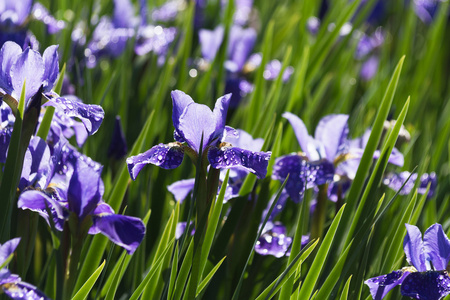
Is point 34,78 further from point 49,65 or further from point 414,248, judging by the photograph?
point 414,248

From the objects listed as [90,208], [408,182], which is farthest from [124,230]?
[408,182]

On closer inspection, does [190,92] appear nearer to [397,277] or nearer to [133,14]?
[133,14]

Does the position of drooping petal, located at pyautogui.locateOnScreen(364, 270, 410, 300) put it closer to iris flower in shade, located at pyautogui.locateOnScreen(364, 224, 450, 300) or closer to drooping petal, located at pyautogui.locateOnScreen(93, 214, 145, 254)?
iris flower in shade, located at pyautogui.locateOnScreen(364, 224, 450, 300)

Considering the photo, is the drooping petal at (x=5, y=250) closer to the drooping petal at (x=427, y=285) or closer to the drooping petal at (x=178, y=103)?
the drooping petal at (x=178, y=103)

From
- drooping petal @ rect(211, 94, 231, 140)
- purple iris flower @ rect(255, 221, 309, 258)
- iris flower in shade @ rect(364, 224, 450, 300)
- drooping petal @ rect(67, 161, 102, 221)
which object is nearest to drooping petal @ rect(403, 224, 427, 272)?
iris flower in shade @ rect(364, 224, 450, 300)

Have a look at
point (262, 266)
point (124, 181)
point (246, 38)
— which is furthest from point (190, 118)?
point (246, 38)

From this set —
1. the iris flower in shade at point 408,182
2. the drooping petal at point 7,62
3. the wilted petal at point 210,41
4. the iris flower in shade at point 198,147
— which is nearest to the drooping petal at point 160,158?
the iris flower in shade at point 198,147
